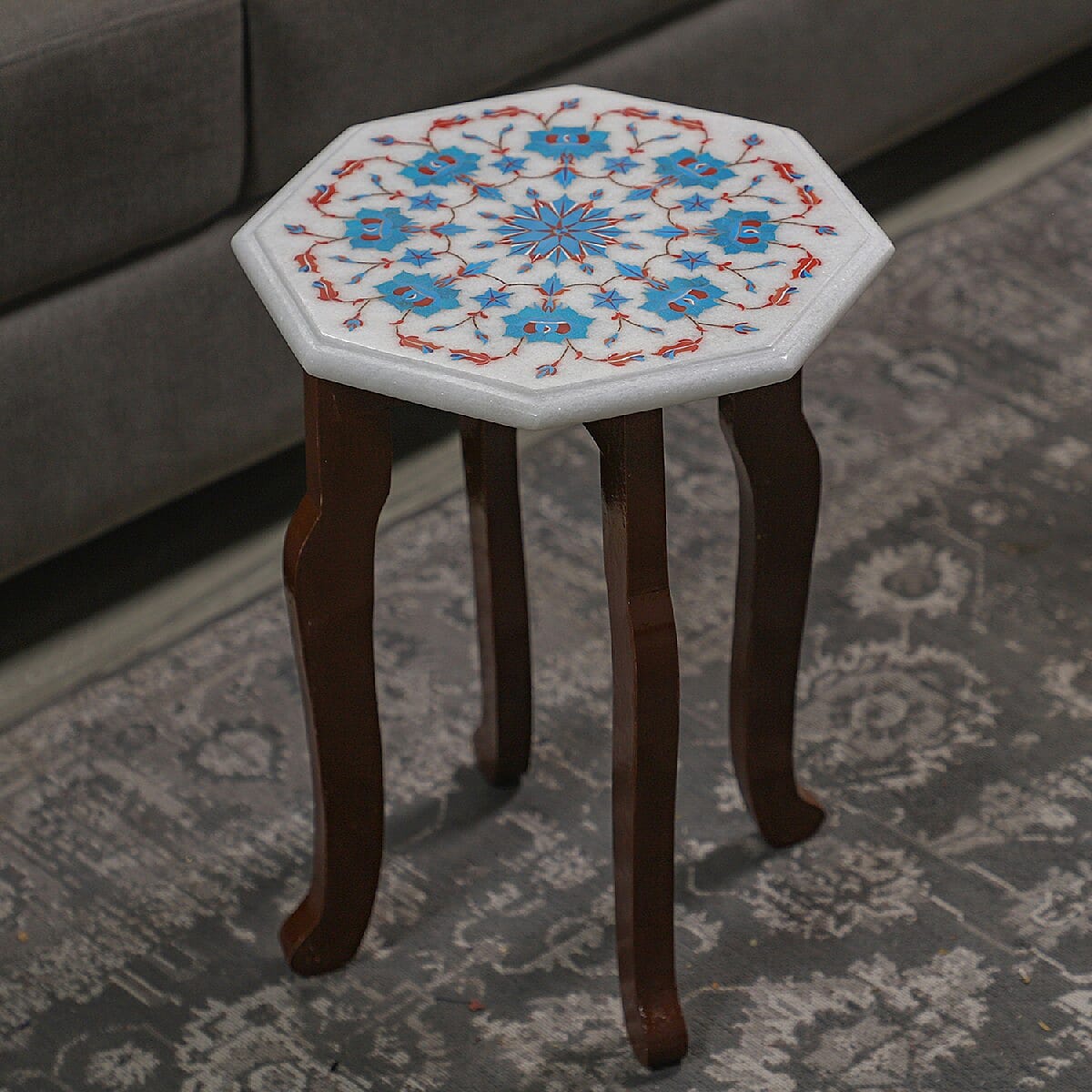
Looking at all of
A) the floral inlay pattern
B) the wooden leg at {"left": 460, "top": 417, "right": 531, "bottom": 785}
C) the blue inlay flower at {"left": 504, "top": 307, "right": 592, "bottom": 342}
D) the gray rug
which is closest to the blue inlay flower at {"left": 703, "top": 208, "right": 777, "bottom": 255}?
the floral inlay pattern

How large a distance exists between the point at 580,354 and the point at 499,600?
13.5 inches

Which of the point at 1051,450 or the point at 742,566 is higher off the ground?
the point at 742,566

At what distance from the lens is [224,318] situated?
131 centimetres

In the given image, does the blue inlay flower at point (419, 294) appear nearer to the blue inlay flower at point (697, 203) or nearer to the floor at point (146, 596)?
the blue inlay flower at point (697, 203)

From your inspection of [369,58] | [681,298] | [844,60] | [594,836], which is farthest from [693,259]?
[844,60]

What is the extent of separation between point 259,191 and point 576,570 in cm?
40

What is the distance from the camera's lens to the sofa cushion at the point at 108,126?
112cm

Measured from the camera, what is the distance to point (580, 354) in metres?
0.77

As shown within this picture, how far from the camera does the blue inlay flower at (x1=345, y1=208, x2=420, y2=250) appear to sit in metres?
0.87

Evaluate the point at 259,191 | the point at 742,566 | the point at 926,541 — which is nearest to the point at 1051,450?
the point at 926,541

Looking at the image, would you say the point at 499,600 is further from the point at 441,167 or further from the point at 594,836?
the point at 441,167

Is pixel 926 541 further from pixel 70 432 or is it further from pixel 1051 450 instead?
pixel 70 432

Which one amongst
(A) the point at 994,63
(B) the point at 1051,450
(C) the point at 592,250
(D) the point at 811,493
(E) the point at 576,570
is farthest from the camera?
(A) the point at 994,63

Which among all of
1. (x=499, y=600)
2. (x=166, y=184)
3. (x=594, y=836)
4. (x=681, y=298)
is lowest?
(x=594, y=836)
